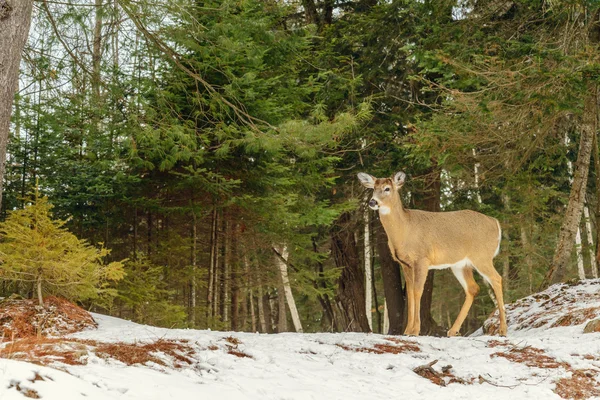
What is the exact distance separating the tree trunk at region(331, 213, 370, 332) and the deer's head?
270 inches

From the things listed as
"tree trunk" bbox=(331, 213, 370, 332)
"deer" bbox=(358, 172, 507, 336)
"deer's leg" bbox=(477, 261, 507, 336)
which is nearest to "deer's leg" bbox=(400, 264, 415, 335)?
"deer" bbox=(358, 172, 507, 336)

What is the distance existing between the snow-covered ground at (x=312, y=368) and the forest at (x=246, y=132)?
250 centimetres

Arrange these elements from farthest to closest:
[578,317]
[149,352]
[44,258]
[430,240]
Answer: [430,240], [578,317], [44,258], [149,352]

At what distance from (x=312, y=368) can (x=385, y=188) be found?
464 cm

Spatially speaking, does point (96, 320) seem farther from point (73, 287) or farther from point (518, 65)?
point (518, 65)

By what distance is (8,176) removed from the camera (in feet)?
40.2

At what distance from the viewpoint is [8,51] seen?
6.18 metres

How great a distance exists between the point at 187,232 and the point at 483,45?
292 inches

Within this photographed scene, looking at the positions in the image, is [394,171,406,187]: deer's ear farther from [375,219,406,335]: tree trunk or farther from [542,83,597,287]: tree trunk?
[375,219,406,335]: tree trunk

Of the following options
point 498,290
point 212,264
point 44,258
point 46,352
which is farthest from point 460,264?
point 46,352

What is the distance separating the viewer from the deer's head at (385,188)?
10.2 meters

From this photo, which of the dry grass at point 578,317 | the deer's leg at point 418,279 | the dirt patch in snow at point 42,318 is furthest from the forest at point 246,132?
the dry grass at point 578,317

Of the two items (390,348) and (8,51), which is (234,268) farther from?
(8,51)

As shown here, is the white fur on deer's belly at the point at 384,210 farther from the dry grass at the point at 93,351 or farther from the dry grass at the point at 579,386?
the dry grass at the point at 93,351
